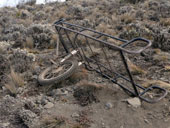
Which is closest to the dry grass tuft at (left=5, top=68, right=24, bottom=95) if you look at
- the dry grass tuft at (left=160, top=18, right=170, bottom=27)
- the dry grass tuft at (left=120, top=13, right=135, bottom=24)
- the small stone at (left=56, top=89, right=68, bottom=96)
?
the small stone at (left=56, top=89, right=68, bottom=96)

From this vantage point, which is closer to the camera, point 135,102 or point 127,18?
point 135,102

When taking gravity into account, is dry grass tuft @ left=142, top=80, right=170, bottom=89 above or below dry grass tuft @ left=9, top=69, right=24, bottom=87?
below

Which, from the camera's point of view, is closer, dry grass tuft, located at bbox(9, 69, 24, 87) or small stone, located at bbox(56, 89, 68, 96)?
small stone, located at bbox(56, 89, 68, 96)

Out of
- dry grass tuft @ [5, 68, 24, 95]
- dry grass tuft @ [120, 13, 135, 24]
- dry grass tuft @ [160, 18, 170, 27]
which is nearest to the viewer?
dry grass tuft @ [5, 68, 24, 95]

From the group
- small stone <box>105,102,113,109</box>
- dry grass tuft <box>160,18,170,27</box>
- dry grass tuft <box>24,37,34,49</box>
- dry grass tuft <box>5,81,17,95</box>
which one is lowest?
small stone <box>105,102,113,109</box>

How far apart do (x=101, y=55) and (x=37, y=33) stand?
Answer: 332 cm

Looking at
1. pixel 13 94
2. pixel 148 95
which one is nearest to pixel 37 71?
pixel 13 94

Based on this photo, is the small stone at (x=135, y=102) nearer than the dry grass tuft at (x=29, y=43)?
Yes

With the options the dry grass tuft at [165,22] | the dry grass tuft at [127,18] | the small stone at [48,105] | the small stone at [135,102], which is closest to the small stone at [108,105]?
the small stone at [135,102]

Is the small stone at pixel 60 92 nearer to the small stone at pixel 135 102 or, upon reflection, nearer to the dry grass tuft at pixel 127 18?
the small stone at pixel 135 102

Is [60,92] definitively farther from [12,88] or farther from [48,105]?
[12,88]

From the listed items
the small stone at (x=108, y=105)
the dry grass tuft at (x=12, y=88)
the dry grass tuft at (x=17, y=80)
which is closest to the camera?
the small stone at (x=108, y=105)

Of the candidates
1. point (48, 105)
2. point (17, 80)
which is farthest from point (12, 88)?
point (48, 105)

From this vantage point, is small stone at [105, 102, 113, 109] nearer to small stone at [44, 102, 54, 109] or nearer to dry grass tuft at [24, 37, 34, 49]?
small stone at [44, 102, 54, 109]
